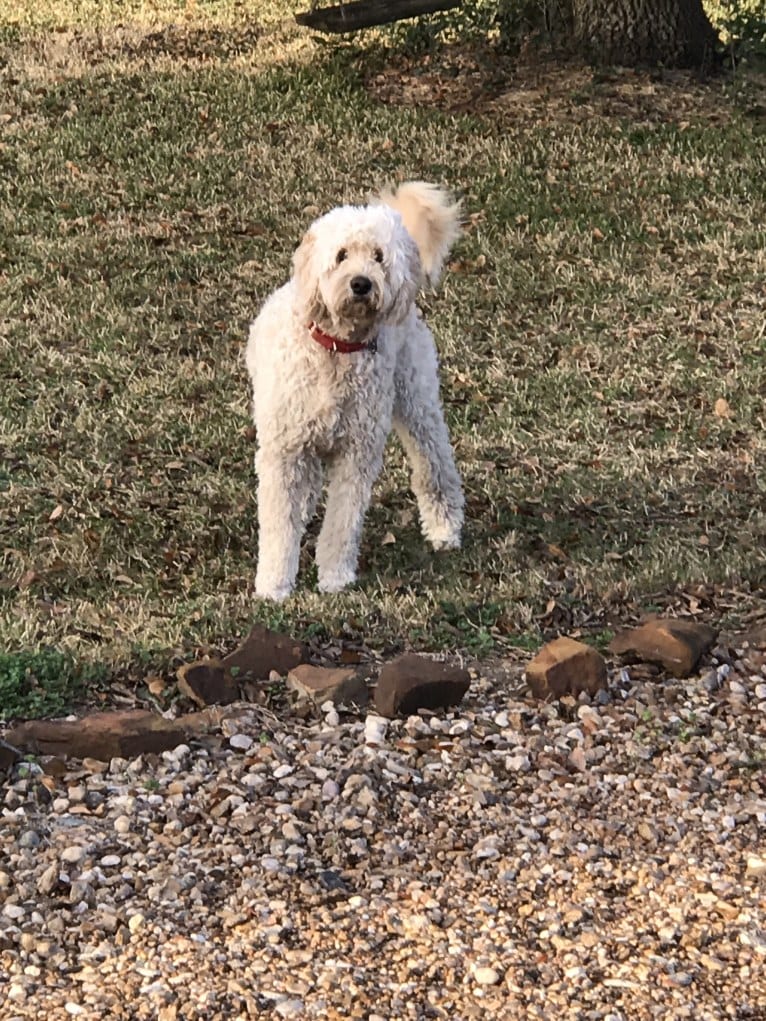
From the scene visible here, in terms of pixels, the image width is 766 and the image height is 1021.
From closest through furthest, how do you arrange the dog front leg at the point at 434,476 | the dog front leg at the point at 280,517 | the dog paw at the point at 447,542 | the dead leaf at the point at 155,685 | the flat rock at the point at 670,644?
the dead leaf at the point at 155,685 → the flat rock at the point at 670,644 → the dog front leg at the point at 280,517 → the dog front leg at the point at 434,476 → the dog paw at the point at 447,542

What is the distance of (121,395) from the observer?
8289 mm

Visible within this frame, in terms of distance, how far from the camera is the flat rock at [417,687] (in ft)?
14.7

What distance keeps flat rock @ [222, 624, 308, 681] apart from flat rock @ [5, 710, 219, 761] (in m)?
0.48

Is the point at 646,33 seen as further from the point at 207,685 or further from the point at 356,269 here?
the point at 207,685

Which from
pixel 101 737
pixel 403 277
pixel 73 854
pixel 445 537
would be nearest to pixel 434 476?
pixel 445 537

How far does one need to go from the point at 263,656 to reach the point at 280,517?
3.67 ft

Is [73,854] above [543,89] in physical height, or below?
below

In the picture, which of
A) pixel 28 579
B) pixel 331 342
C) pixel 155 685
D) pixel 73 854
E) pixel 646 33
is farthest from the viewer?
pixel 646 33

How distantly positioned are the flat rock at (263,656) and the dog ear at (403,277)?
53.1 inches

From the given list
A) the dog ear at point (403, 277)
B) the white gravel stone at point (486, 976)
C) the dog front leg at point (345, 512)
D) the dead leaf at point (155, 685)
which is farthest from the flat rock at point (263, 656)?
the white gravel stone at point (486, 976)

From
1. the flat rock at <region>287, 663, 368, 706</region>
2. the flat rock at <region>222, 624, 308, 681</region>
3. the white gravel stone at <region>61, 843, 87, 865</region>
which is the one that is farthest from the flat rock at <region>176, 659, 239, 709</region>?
the white gravel stone at <region>61, 843, 87, 865</region>

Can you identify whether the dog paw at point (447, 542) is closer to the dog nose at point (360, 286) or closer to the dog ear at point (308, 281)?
the dog ear at point (308, 281)

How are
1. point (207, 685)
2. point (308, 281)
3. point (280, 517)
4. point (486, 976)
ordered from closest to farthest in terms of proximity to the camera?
point (486, 976)
point (207, 685)
point (308, 281)
point (280, 517)

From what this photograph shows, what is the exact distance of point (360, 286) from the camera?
5.19 meters
